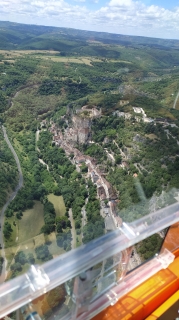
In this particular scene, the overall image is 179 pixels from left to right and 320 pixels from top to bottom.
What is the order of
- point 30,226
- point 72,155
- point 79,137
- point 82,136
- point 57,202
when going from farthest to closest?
point 79,137 < point 82,136 < point 72,155 < point 57,202 < point 30,226

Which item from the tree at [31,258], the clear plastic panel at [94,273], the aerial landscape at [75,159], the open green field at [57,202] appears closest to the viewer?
the clear plastic panel at [94,273]

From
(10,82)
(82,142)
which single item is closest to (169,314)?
(82,142)

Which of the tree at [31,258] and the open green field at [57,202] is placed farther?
the open green field at [57,202]

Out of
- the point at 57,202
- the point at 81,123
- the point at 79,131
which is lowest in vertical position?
the point at 57,202

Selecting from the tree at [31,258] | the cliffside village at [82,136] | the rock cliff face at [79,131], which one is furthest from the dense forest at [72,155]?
the rock cliff face at [79,131]

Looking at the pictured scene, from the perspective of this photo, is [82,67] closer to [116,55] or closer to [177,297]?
[116,55]

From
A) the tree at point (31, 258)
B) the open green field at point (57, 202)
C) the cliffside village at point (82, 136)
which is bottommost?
the open green field at point (57, 202)

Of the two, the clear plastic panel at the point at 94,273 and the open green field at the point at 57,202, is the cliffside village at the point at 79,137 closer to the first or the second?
the open green field at the point at 57,202

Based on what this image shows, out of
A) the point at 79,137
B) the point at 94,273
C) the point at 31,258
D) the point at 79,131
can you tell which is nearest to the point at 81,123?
the point at 79,131

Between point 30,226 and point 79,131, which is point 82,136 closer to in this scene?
point 79,131
